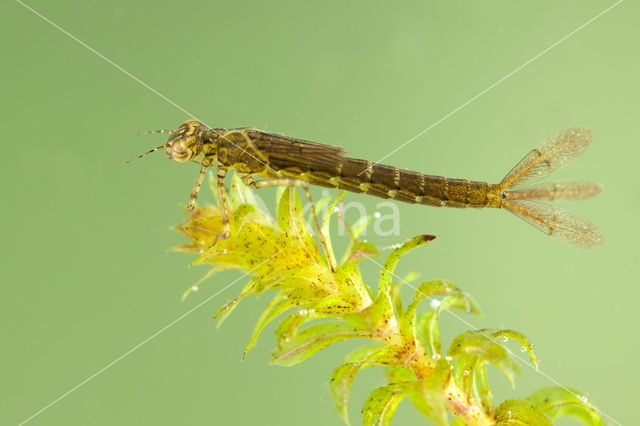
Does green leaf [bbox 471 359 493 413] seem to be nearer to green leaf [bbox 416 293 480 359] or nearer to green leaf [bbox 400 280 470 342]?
green leaf [bbox 416 293 480 359]

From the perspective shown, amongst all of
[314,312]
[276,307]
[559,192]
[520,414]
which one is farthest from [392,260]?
[559,192]

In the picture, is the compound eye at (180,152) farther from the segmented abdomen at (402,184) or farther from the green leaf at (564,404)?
the green leaf at (564,404)

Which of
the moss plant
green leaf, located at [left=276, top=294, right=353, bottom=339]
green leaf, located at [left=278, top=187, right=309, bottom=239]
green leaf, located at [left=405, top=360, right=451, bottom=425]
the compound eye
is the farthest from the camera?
the compound eye

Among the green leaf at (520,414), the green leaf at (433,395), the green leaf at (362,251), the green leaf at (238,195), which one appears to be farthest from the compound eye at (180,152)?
the green leaf at (520,414)

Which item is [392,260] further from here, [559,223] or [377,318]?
[559,223]

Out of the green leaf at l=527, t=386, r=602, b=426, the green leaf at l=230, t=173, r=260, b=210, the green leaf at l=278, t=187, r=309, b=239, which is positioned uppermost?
the green leaf at l=230, t=173, r=260, b=210

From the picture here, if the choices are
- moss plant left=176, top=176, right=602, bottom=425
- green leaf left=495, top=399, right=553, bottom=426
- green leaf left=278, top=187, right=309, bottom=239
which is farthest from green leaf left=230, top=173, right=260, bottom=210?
green leaf left=495, top=399, right=553, bottom=426

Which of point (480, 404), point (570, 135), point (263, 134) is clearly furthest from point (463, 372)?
point (263, 134)
